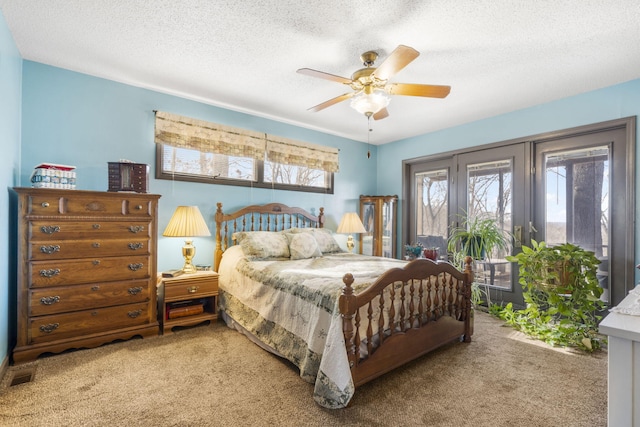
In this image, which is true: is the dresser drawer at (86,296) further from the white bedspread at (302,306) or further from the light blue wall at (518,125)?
the light blue wall at (518,125)

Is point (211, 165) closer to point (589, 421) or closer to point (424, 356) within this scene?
point (424, 356)

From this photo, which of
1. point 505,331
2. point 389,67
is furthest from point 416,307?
point 389,67

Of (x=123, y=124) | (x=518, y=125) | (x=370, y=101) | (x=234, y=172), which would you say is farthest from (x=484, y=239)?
(x=123, y=124)

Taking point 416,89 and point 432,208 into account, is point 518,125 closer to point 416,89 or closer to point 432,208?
point 432,208

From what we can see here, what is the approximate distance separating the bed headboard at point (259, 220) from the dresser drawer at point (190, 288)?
16.7 inches

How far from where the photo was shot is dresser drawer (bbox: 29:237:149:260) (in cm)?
234

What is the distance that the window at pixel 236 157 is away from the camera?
3.36m

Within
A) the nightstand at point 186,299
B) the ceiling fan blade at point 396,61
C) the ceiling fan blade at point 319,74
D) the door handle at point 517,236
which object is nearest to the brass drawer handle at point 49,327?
the nightstand at point 186,299

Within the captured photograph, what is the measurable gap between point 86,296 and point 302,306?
1.81 meters

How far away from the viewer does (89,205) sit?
253cm

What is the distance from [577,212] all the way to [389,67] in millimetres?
2824

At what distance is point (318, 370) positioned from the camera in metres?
1.92

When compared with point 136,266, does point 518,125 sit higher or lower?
higher

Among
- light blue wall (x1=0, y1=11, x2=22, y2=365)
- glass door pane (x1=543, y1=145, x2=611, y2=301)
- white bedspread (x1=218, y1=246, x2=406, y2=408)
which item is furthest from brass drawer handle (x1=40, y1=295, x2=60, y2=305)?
glass door pane (x1=543, y1=145, x2=611, y2=301)
